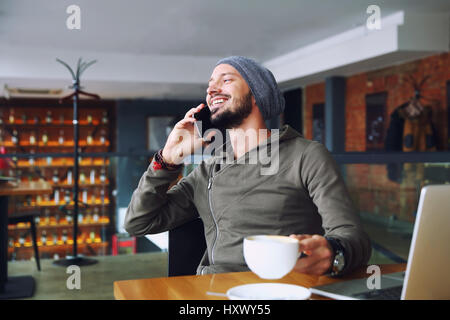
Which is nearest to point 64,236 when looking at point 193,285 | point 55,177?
point 55,177

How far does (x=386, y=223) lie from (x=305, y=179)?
2.60 metres

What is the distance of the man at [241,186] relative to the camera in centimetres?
133

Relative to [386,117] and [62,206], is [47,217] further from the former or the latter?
[386,117]

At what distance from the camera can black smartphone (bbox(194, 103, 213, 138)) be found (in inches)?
60.0

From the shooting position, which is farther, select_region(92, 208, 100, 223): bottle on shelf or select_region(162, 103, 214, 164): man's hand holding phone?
select_region(92, 208, 100, 223): bottle on shelf

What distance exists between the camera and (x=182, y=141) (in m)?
1.45

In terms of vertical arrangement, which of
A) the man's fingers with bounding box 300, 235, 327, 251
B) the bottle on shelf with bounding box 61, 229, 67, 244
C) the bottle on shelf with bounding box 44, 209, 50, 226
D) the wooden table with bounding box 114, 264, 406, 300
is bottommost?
the bottle on shelf with bounding box 61, 229, 67, 244

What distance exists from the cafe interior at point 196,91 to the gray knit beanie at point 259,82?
1.36 feet

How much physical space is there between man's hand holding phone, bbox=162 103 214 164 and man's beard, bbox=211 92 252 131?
6 centimetres

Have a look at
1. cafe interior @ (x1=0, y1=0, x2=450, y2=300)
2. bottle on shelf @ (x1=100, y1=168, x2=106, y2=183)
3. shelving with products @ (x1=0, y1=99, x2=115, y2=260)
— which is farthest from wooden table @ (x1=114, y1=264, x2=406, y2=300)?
bottle on shelf @ (x1=100, y1=168, x2=106, y2=183)

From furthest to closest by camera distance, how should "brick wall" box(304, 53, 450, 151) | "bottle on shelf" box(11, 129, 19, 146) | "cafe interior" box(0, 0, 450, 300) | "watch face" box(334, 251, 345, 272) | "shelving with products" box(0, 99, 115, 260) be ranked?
1. "bottle on shelf" box(11, 129, 19, 146)
2. "brick wall" box(304, 53, 450, 151)
3. "shelving with products" box(0, 99, 115, 260)
4. "cafe interior" box(0, 0, 450, 300)
5. "watch face" box(334, 251, 345, 272)

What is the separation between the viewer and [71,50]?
8031mm

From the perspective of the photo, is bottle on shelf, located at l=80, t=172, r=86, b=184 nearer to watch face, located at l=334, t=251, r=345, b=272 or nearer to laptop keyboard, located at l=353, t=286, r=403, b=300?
watch face, located at l=334, t=251, r=345, b=272

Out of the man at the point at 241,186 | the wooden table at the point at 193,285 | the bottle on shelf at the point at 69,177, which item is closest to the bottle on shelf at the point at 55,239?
the bottle on shelf at the point at 69,177
